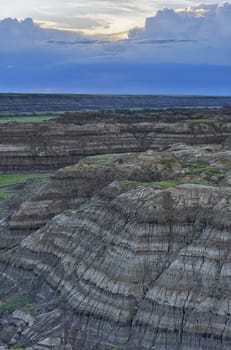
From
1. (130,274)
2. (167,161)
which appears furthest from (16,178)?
(130,274)

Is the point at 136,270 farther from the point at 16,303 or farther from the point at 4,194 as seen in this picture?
the point at 4,194

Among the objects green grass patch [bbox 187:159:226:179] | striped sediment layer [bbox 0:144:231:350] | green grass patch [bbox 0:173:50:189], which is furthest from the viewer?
green grass patch [bbox 0:173:50:189]

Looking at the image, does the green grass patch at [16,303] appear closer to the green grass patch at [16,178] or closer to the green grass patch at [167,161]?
the green grass patch at [167,161]

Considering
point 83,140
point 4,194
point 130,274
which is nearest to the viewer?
point 130,274

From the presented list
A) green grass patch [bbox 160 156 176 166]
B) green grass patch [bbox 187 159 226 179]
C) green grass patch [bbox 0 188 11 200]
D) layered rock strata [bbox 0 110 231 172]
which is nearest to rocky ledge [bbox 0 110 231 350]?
green grass patch [bbox 187 159 226 179]

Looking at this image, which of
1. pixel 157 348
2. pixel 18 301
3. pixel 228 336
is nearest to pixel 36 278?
pixel 18 301

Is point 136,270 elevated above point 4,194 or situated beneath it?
elevated above

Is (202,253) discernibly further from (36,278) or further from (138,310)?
(36,278)

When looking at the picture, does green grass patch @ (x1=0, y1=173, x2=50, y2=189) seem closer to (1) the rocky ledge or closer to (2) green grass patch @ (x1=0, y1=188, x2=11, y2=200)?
(2) green grass patch @ (x1=0, y1=188, x2=11, y2=200)
